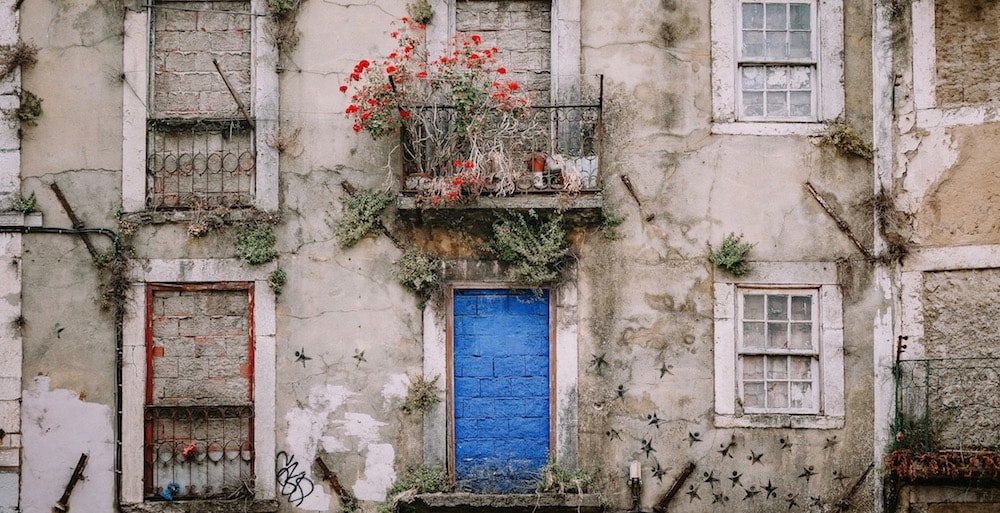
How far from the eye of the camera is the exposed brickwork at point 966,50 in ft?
27.1

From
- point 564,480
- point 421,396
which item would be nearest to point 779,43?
point 564,480

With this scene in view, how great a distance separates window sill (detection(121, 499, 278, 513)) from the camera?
8.33m

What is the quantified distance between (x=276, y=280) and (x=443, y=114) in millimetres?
2247

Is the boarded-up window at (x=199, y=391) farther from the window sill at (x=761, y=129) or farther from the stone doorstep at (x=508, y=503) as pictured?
the window sill at (x=761, y=129)

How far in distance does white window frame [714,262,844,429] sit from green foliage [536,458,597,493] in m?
1.35

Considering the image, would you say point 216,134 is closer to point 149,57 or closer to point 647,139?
point 149,57

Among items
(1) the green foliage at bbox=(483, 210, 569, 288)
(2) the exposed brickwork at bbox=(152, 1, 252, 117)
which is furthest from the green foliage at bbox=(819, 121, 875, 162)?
(2) the exposed brickwork at bbox=(152, 1, 252, 117)

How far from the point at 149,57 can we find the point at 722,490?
6974 mm

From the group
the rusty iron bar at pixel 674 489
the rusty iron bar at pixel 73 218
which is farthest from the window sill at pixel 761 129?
the rusty iron bar at pixel 73 218

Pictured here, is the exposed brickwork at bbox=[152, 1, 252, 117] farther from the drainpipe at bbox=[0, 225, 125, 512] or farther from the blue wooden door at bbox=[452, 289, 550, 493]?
the blue wooden door at bbox=[452, 289, 550, 493]

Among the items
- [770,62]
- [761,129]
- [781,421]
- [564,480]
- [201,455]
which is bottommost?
[564,480]

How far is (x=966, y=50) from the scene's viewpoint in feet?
27.4

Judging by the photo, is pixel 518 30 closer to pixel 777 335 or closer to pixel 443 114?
pixel 443 114

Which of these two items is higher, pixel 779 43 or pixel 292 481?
pixel 779 43
